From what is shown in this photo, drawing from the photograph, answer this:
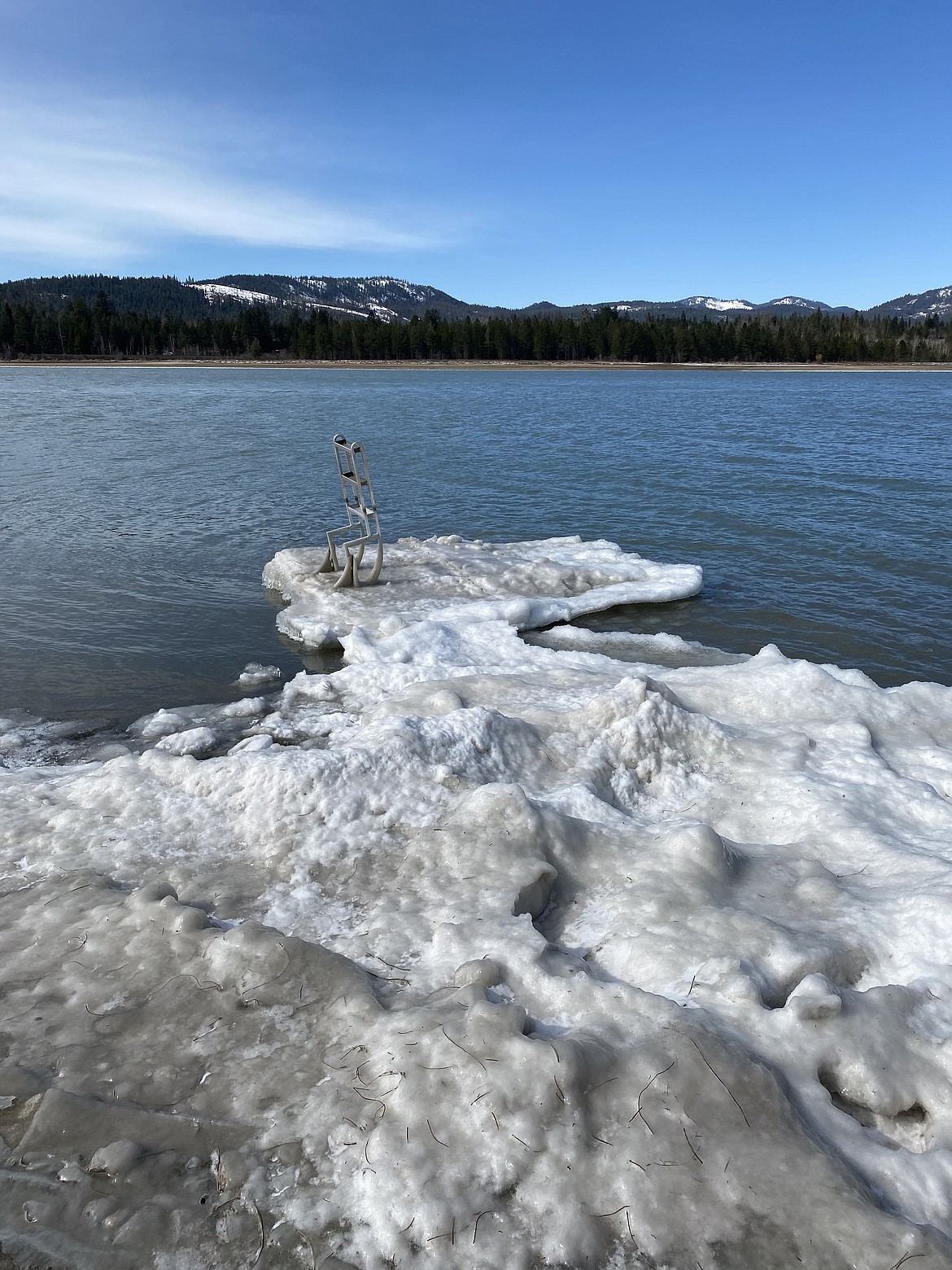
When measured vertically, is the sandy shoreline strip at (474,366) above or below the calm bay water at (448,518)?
above

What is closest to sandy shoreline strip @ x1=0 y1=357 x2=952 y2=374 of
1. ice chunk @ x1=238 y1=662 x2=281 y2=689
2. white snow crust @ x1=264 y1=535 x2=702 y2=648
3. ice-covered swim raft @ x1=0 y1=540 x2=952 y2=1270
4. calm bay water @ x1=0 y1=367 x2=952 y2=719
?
calm bay water @ x1=0 y1=367 x2=952 y2=719

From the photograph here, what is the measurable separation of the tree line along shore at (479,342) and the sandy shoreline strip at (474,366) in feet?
12.3

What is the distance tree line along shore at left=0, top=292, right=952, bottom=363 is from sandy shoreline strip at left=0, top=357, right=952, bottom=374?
3741 millimetres

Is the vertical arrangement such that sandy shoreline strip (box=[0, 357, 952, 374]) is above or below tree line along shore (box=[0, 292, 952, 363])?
below

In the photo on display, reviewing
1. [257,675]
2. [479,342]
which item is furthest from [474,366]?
[257,675]

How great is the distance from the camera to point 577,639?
12859 mm

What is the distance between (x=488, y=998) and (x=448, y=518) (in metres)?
18.6

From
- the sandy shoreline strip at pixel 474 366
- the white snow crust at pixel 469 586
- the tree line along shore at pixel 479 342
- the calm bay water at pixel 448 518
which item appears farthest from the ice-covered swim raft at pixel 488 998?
the tree line along shore at pixel 479 342

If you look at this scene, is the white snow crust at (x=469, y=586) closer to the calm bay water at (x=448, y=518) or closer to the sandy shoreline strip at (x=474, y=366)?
the calm bay water at (x=448, y=518)

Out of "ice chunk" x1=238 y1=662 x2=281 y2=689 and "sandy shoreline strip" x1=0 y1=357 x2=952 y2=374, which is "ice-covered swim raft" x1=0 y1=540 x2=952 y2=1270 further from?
"sandy shoreline strip" x1=0 y1=357 x2=952 y2=374

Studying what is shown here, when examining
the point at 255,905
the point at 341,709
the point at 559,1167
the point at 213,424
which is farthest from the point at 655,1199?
the point at 213,424

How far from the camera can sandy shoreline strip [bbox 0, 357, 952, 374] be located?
13438 centimetres

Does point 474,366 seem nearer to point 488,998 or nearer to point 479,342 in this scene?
point 479,342

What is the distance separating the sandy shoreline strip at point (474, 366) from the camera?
13438 centimetres
